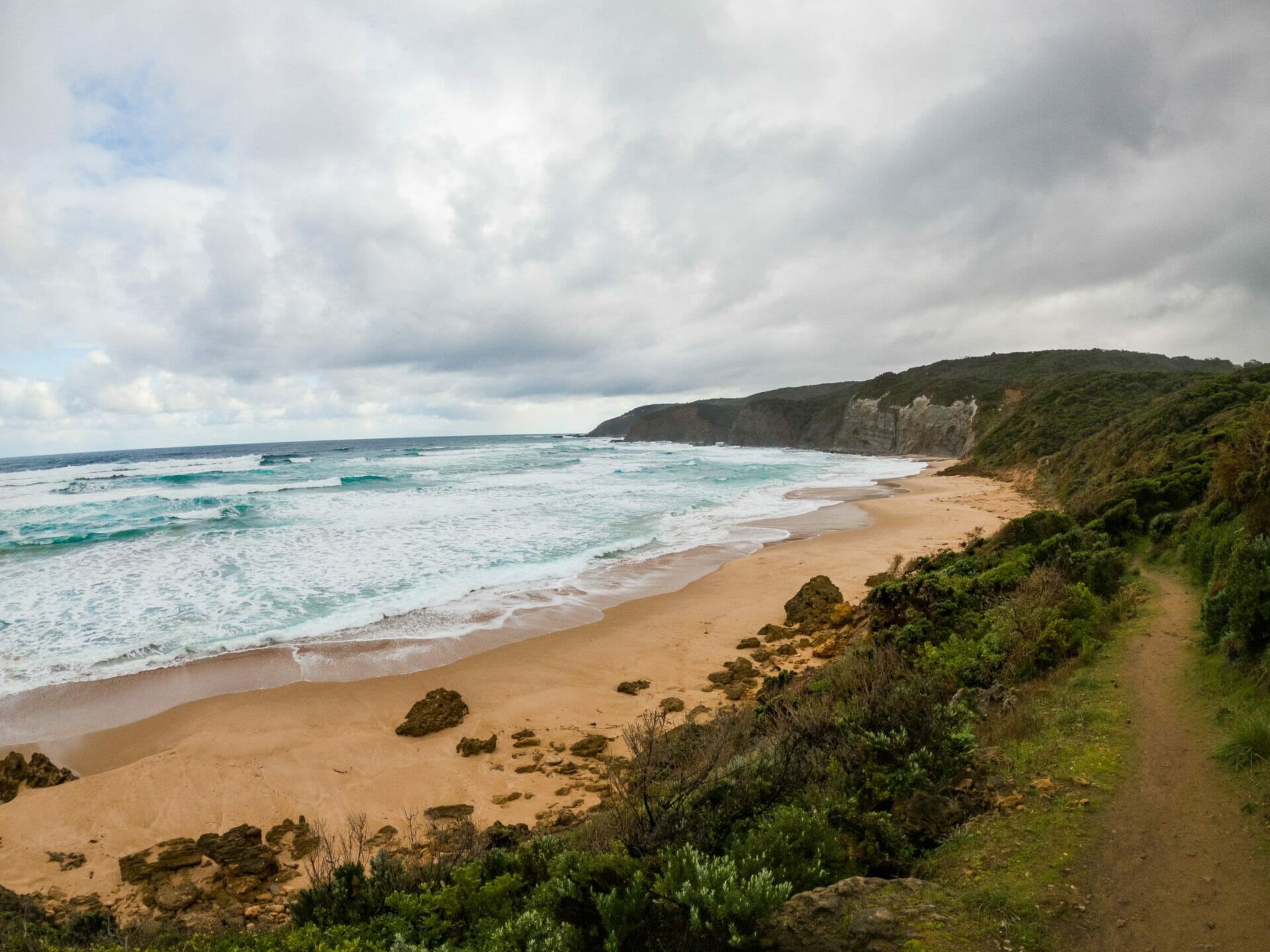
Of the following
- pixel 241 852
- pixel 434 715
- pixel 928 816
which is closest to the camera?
pixel 928 816

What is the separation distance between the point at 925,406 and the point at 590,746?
223 feet

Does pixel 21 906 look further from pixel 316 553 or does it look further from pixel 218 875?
pixel 316 553

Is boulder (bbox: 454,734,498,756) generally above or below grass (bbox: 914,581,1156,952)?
below

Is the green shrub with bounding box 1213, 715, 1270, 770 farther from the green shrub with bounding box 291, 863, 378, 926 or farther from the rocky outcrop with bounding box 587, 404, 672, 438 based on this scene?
the rocky outcrop with bounding box 587, 404, 672, 438

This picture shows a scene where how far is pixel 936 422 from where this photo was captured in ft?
208

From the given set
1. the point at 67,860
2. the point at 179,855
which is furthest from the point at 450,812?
the point at 67,860

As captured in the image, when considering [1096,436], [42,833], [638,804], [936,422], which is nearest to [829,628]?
[638,804]

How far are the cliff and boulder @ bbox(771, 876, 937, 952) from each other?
2079 inches

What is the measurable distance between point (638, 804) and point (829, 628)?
784cm

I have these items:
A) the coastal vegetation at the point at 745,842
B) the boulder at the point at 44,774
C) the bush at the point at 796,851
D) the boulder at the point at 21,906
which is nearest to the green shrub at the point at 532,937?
the coastal vegetation at the point at 745,842

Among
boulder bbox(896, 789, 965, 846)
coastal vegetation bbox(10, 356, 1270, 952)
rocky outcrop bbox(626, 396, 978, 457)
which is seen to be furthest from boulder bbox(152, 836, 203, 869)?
rocky outcrop bbox(626, 396, 978, 457)

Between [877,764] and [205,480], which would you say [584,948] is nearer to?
[877,764]

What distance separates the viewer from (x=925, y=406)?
66562 millimetres

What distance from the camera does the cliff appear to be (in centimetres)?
5766
